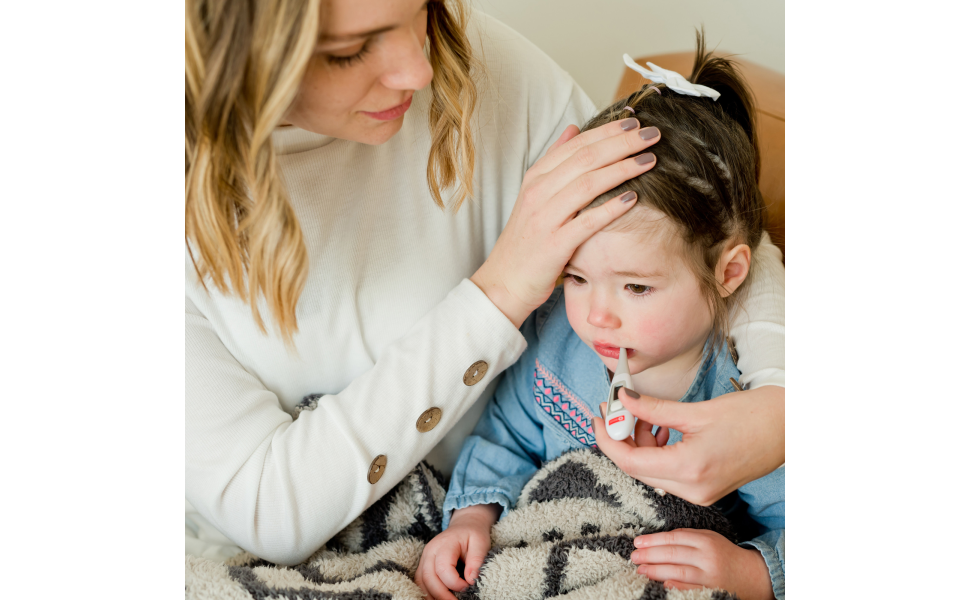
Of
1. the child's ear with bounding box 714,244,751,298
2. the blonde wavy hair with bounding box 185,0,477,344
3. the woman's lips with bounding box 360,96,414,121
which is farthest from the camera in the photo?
the child's ear with bounding box 714,244,751,298

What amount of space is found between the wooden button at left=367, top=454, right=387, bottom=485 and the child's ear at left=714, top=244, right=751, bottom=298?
524mm

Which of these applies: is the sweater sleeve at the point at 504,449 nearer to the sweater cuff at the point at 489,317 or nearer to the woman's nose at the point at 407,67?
the sweater cuff at the point at 489,317

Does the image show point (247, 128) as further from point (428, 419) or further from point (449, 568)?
point (449, 568)

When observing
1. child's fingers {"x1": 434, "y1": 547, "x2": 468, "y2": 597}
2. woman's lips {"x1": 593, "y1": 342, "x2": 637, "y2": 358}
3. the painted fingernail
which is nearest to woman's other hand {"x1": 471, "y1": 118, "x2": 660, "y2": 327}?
the painted fingernail

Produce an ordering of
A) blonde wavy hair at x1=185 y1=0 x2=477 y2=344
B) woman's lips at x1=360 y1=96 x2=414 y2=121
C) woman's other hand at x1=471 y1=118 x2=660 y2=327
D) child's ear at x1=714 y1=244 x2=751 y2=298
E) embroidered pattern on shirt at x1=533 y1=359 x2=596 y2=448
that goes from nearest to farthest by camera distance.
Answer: blonde wavy hair at x1=185 y1=0 x2=477 y2=344 < woman's lips at x1=360 y1=96 x2=414 y2=121 < woman's other hand at x1=471 y1=118 x2=660 y2=327 < child's ear at x1=714 y1=244 x2=751 y2=298 < embroidered pattern on shirt at x1=533 y1=359 x2=596 y2=448

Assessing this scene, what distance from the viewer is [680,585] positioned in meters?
0.76

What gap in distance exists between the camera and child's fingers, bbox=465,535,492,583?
0.87 m

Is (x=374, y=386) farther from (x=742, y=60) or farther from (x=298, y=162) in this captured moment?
(x=742, y=60)

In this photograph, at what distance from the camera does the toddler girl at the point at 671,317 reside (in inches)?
33.6

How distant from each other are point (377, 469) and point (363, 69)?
492 millimetres

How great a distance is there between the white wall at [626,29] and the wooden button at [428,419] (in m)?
0.73

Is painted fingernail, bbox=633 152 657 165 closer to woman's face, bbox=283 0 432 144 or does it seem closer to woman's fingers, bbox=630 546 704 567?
woman's face, bbox=283 0 432 144

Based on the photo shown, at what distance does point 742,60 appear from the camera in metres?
1.16
